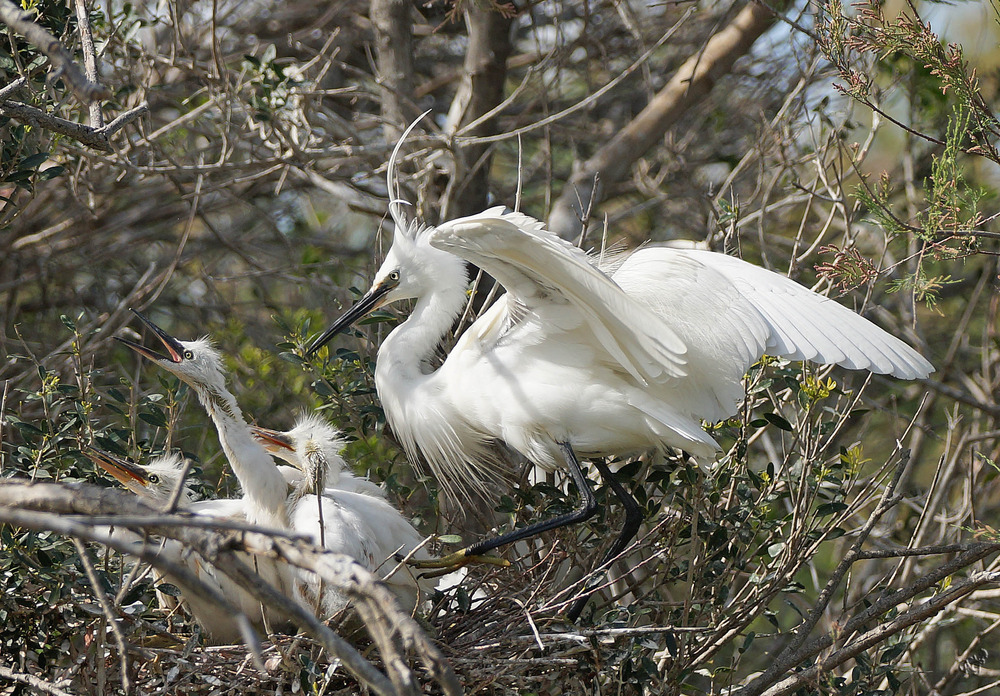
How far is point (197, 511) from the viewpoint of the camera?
283cm

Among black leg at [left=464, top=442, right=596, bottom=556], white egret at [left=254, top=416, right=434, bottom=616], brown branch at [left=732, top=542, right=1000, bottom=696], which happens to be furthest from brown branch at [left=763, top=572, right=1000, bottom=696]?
white egret at [left=254, top=416, right=434, bottom=616]

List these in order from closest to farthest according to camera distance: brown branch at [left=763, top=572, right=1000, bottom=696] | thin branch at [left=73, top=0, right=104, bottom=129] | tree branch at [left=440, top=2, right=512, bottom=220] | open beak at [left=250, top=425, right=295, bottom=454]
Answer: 1. thin branch at [left=73, top=0, right=104, bottom=129]
2. brown branch at [left=763, top=572, right=1000, bottom=696]
3. open beak at [left=250, top=425, right=295, bottom=454]
4. tree branch at [left=440, top=2, right=512, bottom=220]

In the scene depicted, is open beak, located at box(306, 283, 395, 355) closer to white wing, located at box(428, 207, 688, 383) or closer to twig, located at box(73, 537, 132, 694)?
white wing, located at box(428, 207, 688, 383)

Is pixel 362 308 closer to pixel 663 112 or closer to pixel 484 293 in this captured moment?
pixel 484 293

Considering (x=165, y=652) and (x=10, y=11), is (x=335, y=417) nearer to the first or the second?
(x=165, y=652)

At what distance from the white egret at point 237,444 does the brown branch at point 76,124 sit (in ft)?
2.81

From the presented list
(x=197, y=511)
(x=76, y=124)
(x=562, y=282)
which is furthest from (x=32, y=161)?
(x=562, y=282)

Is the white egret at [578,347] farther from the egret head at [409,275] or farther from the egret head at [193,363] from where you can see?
the egret head at [193,363]

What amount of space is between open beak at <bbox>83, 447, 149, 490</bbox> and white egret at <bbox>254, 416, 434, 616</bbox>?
44 centimetres

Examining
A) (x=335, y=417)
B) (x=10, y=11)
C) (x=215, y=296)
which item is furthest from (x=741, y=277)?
(x=215, y=296)

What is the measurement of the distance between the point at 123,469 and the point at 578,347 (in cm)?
138

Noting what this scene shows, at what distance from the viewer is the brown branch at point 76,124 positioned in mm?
1866

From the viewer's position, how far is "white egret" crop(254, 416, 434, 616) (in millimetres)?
2689

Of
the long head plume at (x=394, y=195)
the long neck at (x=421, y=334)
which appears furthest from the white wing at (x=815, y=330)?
the long head plume at (x=394, y=195)
